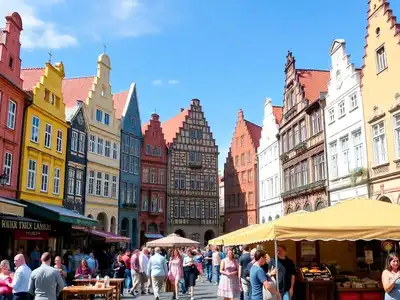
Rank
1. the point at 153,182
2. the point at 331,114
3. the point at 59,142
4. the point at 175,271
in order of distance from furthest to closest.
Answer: the point at 153,182, the point at 59,142, the point at 331,114, the point at 175,271

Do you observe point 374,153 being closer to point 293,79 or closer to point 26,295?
point 293,79

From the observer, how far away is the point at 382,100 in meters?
20.6

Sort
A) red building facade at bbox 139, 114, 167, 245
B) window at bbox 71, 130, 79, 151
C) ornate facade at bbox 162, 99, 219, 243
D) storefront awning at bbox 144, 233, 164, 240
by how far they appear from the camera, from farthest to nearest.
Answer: ornate facade at bbox 162, 99, 219, 243 < red building facade at bbox 139, 114, 167, 245 < storefront awning at bbox 144, 233, 164, 240 < window at bbox 71, 130, 79, 151

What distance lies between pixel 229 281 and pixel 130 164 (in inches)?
1197

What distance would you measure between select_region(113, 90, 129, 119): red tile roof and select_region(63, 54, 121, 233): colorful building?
3117mm

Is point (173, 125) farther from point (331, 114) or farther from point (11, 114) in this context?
point (11, 114)

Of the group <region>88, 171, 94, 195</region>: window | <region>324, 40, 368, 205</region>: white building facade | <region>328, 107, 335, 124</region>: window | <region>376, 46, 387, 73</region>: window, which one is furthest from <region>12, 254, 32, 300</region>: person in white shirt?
<region>88, 171, 94, 195</region>: window

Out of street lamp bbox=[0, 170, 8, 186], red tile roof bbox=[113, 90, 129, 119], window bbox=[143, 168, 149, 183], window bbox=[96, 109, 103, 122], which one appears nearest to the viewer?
street lamp bbox=[0, 170, 8, 186]

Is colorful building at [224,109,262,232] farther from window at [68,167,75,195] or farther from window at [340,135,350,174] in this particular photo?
window at [340,135,350,174]

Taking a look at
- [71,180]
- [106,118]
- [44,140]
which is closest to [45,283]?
[44,140]

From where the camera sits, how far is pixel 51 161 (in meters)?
27.8

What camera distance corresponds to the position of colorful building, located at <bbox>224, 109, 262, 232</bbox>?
1885 inches

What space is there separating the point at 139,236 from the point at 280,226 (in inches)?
1385

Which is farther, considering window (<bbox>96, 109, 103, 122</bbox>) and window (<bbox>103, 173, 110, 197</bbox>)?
window (<bbox>103, 173, 110, 197</bbox>)
